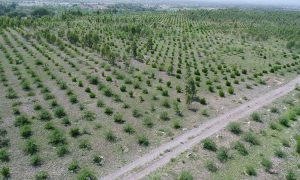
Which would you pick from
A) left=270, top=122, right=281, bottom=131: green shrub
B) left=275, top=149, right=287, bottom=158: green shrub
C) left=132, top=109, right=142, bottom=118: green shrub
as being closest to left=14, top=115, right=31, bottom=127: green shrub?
left=132, top=109, right=142, bottom=118: green shrub

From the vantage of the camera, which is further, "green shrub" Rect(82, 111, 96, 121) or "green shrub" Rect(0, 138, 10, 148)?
"green shrub" Rect(82, 111, 96, 121)

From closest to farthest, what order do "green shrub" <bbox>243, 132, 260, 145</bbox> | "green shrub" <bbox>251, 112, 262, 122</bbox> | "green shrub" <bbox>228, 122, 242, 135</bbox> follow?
"green shrub" <bbox>243, 132, 260, 145</bbox>, "green shrub" <bbox>228, 122, 242, 135</bbox>, "green shrub" <bbox>251, 112, 262, 122</bbox>

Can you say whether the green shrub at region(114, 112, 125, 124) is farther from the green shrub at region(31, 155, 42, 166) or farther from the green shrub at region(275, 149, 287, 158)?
the green shrub at region(275, 149, 287, 158)

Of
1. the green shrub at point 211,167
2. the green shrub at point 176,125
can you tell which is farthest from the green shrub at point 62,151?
the green shrub at point 211,167

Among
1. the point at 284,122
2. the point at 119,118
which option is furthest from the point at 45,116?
the point at 284,122

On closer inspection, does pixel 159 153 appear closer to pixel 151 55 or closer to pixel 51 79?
pixel 51 79

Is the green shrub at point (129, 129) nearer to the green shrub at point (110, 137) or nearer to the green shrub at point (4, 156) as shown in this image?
the green shrub at point (110, 137)

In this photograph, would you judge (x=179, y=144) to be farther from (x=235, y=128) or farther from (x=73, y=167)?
(x=73, y=167)
